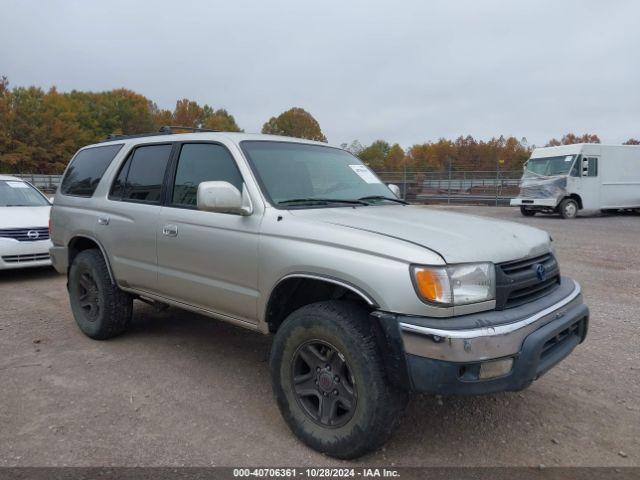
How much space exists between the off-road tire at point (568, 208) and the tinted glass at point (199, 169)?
17.2m

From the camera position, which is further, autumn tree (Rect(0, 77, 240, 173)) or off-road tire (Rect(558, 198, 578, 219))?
autumn tree (Rect(0, 77, 240, 173))

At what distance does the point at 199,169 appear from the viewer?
382cm

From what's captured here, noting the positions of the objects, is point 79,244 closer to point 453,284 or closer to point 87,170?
point 87,170

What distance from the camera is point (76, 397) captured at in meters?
3.51

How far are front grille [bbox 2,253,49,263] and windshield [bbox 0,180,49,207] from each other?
1377 mm

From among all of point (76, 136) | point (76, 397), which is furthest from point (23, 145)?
point (76, 397)

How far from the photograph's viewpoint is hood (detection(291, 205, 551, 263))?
2.62 meters

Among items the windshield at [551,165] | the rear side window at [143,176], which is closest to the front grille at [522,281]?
the rear side window at [143,176]

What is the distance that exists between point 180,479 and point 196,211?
1.78m

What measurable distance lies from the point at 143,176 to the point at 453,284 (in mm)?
2899

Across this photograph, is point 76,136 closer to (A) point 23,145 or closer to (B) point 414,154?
(A) point 23,145

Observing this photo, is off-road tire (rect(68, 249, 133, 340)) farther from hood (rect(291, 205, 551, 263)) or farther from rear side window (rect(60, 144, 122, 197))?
hood (rect(291, 205, 551, 263))

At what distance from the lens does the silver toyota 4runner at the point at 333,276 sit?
247cm

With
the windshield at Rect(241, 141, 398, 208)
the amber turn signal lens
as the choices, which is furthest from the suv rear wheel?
the windshield at Rect(241, 141, 398, 208)
